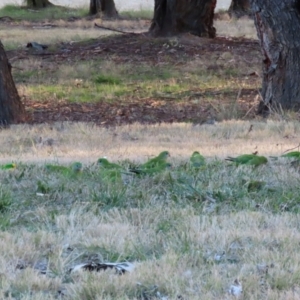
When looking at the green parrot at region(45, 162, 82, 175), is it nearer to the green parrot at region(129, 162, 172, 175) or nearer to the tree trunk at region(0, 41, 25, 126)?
the green parrot at region(129, 162, 172, 175)

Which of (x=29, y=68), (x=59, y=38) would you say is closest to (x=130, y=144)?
(x=29, y=68)

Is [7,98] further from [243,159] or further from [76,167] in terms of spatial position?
[243,159]

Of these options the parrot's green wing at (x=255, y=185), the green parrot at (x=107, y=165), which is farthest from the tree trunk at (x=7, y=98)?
the parrot's green wing at (x=255, y=185)

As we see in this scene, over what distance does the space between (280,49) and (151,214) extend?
5.61 m

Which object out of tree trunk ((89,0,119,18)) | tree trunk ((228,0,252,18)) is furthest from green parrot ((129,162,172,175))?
tree trunk ((89,0,119,18))

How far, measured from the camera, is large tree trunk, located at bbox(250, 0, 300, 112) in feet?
31.4

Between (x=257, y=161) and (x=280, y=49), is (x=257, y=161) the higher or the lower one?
the lower one

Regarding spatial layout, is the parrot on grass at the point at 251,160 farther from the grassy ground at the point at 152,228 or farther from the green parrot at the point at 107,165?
the green parrot at the point at 107,165

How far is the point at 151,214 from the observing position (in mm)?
4672

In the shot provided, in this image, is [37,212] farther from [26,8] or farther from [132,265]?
[26,8]

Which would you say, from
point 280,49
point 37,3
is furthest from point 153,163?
point 37,3

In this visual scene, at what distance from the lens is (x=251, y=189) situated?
5.28 m

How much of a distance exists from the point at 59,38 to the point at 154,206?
16.1 m

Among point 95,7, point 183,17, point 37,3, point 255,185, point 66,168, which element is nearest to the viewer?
point 255,185
